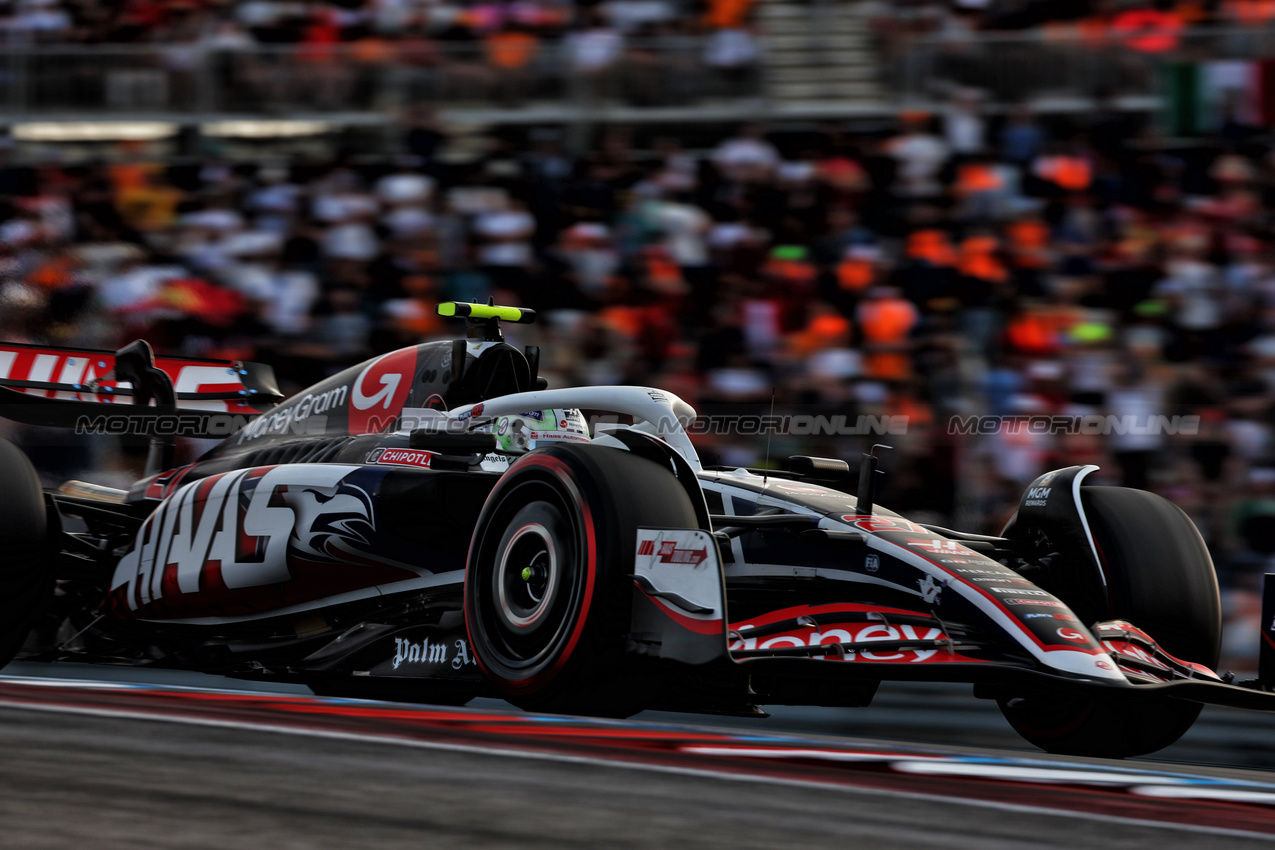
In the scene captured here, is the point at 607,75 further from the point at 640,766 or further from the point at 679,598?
the point at 640,766

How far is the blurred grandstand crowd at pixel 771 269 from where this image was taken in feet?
29.5

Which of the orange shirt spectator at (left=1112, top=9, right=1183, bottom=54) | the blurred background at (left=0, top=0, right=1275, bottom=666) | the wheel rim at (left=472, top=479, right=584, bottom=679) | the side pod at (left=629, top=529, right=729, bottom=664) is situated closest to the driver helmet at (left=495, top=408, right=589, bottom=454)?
the wheel rim at (left=472, top=479, right=584, bottom=679)

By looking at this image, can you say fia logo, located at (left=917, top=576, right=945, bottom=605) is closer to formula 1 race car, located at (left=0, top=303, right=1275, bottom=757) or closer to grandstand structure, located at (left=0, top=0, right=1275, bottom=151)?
formula 1 race car, located at (left=0, top=303, right=1275, bottom=757)

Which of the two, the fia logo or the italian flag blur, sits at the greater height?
the italian flag blur

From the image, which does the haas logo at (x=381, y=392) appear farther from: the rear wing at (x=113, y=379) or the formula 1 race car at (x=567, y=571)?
the rear wing at (x=113, y=379)

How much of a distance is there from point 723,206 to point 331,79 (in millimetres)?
3318

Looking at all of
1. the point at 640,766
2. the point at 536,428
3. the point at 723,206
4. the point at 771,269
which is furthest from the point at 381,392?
the point at 723,206

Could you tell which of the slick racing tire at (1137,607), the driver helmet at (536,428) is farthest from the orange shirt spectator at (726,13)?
the slick racing tire at (1137,607)

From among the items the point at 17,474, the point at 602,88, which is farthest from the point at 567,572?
the point at 602,88

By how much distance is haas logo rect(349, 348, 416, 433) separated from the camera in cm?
646

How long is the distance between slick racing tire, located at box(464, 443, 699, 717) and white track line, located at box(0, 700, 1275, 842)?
902mm

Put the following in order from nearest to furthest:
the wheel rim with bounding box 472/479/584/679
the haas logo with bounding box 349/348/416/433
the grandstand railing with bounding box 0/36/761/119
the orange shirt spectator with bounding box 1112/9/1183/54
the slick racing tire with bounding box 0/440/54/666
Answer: the wheel rim with bounding box 472/479/584/679
the slick racing tire with bounding box 0/440/54/666
the haas logo with bounding box 349/348/416/433
the orange shirt spectator with bounding box 1112/9/1183/54
the grandstand railing with bounding box 0/36/761/119

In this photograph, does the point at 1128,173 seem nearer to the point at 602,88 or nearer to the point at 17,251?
the point at 602,88

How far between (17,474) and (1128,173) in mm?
7190
